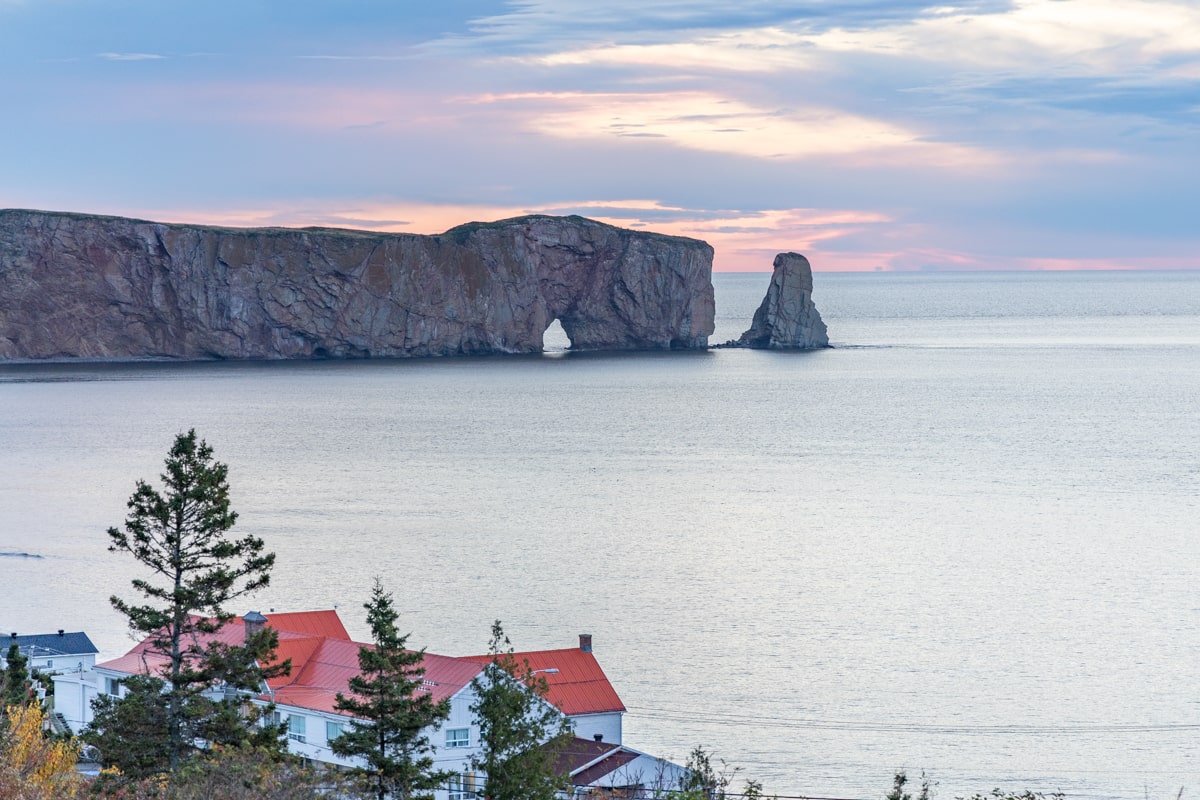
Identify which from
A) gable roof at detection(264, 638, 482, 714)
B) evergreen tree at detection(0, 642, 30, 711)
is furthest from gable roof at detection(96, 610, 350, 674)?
evergreen tree at detection(0, 642, 30, 711)

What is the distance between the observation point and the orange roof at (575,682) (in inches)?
1334

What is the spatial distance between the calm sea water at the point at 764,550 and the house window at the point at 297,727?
31.6ft

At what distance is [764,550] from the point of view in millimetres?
65125

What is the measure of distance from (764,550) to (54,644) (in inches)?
1222

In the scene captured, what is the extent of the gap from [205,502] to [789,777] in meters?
16.8

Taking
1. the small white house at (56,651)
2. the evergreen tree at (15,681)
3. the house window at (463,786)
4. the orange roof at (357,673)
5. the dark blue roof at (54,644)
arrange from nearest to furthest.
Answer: the evergreen tree at (15,681), the house window at (463,786), the orange roof at (357,673), the small white house at (56,651), the dark blue roof at (54,644)

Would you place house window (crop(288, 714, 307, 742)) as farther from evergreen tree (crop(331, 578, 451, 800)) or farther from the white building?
evergreen tree (crop(331, 578, 451, 800))

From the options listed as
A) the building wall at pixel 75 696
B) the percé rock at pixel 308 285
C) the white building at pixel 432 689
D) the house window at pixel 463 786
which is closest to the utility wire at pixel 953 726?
the white building at pixel 432 689

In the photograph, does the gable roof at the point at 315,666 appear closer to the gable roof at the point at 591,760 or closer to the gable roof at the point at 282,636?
the gable roof at the point at 282,636

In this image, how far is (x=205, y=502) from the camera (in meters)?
26.8

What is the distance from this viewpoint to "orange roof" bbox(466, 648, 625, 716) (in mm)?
33875

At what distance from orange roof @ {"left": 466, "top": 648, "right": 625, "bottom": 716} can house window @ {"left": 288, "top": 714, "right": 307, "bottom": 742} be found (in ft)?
12.9

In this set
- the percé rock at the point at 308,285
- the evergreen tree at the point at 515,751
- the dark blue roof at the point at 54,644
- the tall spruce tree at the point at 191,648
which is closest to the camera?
the evergreen tree at the point at 515,751

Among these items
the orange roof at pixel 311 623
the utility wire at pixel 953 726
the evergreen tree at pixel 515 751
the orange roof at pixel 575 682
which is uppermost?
the evergreen tree at pixel 515 751
